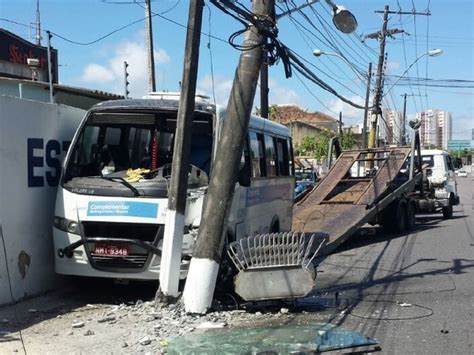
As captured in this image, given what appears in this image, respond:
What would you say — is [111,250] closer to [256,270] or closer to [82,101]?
[256,270]

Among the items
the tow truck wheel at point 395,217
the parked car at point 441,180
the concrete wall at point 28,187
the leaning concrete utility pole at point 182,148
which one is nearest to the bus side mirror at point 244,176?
the leaning concrete utility pole at point 182,148

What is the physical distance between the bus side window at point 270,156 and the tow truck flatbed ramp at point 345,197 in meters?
2.52

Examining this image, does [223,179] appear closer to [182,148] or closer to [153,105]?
[182,148]

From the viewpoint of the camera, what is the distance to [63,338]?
6.46 m

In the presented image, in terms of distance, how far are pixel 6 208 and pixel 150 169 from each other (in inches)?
77.3

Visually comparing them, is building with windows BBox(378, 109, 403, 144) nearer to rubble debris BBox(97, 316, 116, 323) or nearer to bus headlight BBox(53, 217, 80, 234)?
bus headlight BBox(53, 217, 80, 234)

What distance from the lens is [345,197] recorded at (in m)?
16.0

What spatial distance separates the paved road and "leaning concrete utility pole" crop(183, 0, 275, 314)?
4.37ft

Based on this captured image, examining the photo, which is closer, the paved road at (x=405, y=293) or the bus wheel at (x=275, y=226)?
the paved road at (x=405, y=293)

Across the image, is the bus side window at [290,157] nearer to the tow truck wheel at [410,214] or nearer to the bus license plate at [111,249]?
the bus license plate at [111,249]

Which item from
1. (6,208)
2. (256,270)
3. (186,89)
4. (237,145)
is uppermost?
(186,89)

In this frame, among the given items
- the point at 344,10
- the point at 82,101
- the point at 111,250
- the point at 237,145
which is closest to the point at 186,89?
the point at 237,145

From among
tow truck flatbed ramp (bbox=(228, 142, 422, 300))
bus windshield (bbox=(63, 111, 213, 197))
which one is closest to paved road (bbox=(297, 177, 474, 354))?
tow truck flatbed ramp (bbox=(228, 142, 422, 300))

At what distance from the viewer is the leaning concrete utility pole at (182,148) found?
24.0 ft
